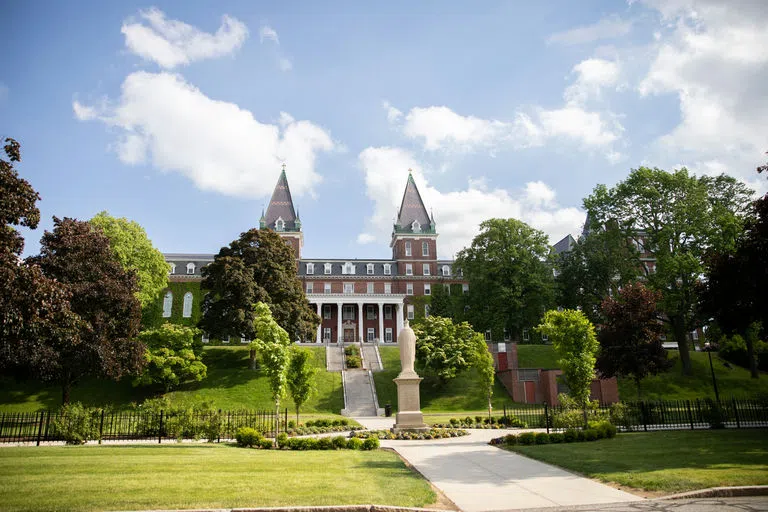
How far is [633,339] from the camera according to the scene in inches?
1359

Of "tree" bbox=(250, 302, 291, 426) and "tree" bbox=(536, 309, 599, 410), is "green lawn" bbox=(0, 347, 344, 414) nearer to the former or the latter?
"tree" bbox=(250, 302, 291, 426)

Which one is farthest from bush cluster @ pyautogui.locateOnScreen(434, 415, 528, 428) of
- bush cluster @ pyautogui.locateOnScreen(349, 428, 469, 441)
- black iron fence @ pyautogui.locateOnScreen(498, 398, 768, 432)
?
bush cluster @ pyautogui.locateOnScreen(349, 428, 469, 441)

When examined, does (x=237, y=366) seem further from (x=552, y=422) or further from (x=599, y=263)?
(x=599, y=263)

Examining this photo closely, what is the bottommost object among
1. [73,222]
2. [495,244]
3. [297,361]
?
[297,361]

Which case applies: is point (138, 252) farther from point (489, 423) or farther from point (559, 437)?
point (559, 437)

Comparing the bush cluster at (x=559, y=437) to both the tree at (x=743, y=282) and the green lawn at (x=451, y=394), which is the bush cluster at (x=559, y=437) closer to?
the tree at (x=743, y=282)

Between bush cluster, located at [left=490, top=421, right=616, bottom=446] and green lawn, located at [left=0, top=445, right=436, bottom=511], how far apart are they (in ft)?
18.4

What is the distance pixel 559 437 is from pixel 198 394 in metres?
30.1

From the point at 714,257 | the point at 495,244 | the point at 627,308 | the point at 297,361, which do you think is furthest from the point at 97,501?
the point at 495,244

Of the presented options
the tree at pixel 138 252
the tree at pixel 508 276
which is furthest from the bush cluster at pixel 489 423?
the tree at pixel 138 252

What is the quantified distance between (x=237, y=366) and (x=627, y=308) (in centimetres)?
3282

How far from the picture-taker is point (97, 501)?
346 inches

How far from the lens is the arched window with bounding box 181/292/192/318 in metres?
71.6

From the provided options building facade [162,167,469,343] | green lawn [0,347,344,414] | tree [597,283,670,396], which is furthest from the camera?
building facade [162,167,469,343]
